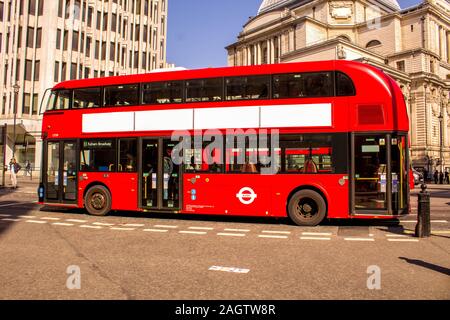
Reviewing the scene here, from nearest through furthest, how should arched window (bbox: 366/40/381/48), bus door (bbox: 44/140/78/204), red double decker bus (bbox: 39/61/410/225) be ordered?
red double decker bus (bbox: 39/61/410/225) → bus door (bbox: 44/140/78/204) → arched window (bbox: 366/40/381/48)

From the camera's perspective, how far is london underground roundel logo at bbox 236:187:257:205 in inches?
424

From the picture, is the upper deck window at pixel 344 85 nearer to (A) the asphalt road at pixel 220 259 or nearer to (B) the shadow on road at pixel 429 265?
(A) the asphalt road at pixel 220 259

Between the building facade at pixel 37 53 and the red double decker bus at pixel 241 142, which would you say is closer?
the red double decker bus at pixel 241 142

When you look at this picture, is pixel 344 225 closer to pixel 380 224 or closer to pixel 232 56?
pixel 380 224

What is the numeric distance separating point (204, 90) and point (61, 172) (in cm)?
592

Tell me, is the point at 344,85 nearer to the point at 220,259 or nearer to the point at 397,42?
the point at 220,259

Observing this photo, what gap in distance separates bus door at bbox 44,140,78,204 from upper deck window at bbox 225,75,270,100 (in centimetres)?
574

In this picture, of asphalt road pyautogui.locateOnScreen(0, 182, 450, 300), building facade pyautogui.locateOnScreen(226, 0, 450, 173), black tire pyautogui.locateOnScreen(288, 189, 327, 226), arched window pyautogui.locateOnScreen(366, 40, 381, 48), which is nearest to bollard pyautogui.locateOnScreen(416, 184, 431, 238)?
asphalt road pyautogui.locateOnScreen(0, 182, 450, 300)

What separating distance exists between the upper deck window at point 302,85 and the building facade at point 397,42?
2144 inches

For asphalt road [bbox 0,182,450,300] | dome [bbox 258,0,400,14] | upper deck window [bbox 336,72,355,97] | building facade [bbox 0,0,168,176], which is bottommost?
asphalt road [bbox 0,182,450,300]

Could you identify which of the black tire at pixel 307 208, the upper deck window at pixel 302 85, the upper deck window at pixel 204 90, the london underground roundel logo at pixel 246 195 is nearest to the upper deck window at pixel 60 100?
the upper deck window at pixel 204 90

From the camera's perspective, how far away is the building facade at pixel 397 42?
225 feet

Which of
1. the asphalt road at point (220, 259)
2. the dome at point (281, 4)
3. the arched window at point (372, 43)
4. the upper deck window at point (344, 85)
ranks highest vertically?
the dome at point (281, 4)

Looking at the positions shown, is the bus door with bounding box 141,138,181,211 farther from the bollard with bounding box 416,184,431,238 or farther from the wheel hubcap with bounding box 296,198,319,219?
the bollard with bounding box 416,184,431,238
